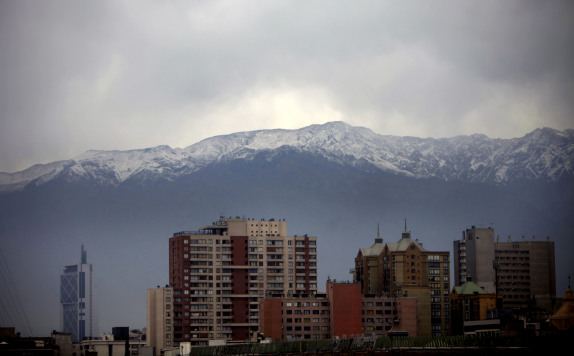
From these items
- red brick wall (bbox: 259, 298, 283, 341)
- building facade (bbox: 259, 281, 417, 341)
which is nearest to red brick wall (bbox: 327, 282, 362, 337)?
building facade (bbox: 259, 281, 417, 341)

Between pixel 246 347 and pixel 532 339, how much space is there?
34.8 meters

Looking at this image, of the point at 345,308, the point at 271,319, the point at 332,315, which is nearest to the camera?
the point at 271,319

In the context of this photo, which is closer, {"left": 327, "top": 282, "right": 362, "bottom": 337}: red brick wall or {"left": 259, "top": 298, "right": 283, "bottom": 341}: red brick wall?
{"left": 259, "top": 298, "right": 283, "bottom": 341}: red brick wall

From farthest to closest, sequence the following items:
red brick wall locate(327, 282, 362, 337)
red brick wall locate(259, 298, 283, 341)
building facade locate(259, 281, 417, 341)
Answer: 1. building facade locate(259, 281, 417, 341)
2. red brick wall locate(327, 282, 362, 337)
3. red brick wall locate(259, 298, 283, 341)

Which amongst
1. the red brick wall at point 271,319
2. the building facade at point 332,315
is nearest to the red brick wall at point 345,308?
the building facade at point 332,315

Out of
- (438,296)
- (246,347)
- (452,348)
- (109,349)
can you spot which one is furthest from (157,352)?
(452,348)

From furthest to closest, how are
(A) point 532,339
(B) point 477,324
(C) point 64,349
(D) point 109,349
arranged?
1. (B) point 477,324
2. (D) point 109,349
3. (C) point 64,349
4. (A) point 532,339

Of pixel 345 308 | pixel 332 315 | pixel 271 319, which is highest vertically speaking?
pixel 345 308

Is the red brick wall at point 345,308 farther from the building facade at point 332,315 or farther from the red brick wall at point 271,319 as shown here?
the red brick wall at point 271,319

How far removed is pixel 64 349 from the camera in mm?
154875

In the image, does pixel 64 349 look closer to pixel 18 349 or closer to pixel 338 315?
pixel 18 349

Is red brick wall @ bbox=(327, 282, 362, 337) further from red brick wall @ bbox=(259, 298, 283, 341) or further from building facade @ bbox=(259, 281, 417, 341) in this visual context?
red brick wall @ bbox=(259, 298, 283, 341)

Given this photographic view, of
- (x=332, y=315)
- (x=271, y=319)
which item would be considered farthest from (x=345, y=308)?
(x=271, y=319)

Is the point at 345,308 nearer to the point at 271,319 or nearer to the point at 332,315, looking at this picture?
the point at 332,315
